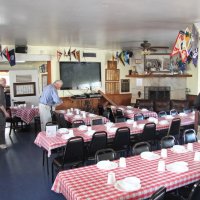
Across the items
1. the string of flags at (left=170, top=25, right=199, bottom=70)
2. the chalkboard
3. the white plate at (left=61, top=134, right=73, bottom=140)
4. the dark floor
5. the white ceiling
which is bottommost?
the dark floor

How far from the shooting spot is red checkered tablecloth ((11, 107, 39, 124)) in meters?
8.09

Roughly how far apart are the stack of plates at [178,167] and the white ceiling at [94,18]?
2.69 m

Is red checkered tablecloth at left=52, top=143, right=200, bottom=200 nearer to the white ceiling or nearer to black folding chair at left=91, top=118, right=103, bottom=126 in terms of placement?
the white ceiling

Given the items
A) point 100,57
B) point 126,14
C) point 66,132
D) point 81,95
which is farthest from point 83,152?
point 100,57

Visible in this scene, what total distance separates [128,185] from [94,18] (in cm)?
378

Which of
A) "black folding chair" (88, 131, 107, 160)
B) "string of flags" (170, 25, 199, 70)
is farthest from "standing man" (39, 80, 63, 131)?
"string of flags" (170, 25, 199, 70)

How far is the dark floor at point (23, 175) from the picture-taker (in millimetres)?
3898

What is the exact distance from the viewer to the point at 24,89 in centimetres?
1115

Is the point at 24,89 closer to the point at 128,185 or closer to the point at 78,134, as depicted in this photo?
the point at 78,134

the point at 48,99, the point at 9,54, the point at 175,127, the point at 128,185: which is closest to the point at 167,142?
the point at 175,127

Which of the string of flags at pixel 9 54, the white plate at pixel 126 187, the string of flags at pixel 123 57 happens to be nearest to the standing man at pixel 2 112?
the string of flags at pixel 9 54

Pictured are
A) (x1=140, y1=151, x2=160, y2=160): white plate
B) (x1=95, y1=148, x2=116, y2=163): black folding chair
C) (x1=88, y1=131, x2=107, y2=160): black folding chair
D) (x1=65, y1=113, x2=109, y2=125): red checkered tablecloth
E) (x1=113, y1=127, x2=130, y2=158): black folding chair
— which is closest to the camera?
(x1=140, y1=151, x2=160, y2=160): white plate

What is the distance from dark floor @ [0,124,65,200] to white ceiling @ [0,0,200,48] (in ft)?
10.2

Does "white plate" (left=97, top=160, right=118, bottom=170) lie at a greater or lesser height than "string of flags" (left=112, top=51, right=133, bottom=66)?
lesser
